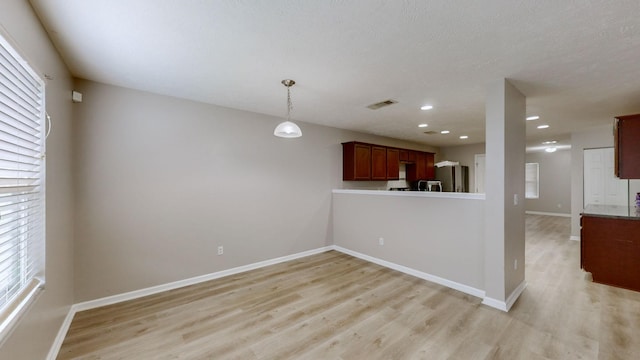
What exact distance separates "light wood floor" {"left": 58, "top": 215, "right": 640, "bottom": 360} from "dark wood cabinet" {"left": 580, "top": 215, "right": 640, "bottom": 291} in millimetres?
182

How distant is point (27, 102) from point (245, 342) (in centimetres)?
237

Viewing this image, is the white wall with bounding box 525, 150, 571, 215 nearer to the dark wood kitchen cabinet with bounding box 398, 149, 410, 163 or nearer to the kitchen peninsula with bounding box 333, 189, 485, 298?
the dark wood kitchen cabinet with bounding box 398, 149, 410, 163

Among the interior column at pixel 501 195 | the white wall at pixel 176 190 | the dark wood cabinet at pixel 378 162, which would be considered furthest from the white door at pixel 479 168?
the white wall at pixel 176 190

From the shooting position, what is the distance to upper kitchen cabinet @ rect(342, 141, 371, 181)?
523 centimetres

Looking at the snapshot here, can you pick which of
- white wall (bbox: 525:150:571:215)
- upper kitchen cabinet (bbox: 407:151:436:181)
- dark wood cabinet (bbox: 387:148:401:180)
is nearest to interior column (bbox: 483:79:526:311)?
dark wood cabinet (bbox: 387:148:401:180)

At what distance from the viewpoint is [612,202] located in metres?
5.65

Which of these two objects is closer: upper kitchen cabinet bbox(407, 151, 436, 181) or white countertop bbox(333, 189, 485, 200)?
white countertop bbox(333, 189, 485, 200)

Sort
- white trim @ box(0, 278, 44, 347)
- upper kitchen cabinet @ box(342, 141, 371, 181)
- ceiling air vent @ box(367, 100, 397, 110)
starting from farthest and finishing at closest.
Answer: upper kitchen cabinet @ box(342, 141, 371, 181)
ceiling air vent @ box(367, 100, 397, 110)
white trim @ box(0, 278, 44, 347)

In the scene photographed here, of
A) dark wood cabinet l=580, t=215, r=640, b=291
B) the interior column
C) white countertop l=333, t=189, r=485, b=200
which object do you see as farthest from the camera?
dark wood cabinet l=580, t=215, r=640, b=291

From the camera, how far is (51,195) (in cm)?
208

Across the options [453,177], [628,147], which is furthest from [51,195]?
[453,177]

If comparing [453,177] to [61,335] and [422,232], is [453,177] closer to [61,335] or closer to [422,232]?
[422,232]

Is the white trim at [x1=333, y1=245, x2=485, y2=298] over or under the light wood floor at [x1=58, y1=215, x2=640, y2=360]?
over

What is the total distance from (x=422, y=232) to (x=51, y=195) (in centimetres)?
404
